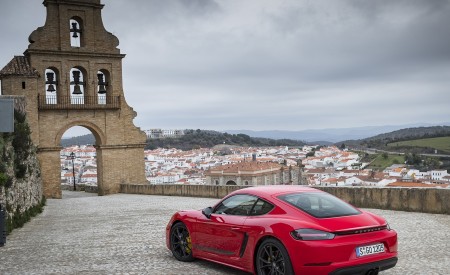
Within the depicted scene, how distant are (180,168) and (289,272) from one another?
430 ft

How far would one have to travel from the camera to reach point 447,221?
1182 cm

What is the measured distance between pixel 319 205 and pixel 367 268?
3.44 feet

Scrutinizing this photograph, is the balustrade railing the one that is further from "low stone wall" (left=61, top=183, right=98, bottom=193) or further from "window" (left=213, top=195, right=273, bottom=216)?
"window" (left=213, top=195, right=273, bottom=216)

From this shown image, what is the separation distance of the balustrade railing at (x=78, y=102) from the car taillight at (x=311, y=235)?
29.2 meters

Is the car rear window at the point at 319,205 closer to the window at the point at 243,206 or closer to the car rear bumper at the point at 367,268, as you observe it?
the window at the point at 243,206

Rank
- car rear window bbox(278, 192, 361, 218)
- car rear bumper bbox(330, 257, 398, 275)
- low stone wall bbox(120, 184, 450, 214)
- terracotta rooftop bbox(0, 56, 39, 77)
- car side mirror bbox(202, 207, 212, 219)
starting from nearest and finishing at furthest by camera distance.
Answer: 1. car rear bumper bbox(330, 257, 398, 275)
2. car rear window bbox(278, 192, 361, 218)
3. car side mirror bbox(202, 207, 212, 219)
4. low stone wall bbox(120, 184, 450, 214)
5. terracotta rooftop bbox(0, 56, 39, 77)

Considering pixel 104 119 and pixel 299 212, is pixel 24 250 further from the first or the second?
pixel 104 119

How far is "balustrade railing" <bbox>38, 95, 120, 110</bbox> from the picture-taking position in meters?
32.6

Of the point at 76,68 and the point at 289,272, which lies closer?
the point at 289,272

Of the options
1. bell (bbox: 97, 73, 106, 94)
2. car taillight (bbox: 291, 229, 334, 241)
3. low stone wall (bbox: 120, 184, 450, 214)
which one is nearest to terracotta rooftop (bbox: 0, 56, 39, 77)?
bell (bbox: 97, 73, 106, 94)

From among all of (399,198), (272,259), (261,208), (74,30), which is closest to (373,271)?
(272,259)

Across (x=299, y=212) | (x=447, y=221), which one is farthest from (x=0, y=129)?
(x=447, y=221)

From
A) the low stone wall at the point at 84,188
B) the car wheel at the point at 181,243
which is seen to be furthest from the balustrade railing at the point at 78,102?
the car wheel at the point at 181,243

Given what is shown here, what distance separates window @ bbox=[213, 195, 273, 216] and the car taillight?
793mm
